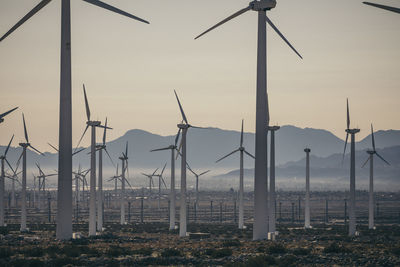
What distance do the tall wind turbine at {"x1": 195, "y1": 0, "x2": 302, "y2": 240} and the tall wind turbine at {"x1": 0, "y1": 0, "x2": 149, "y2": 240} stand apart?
10.5 metres

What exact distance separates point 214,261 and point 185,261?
1748 millimetres

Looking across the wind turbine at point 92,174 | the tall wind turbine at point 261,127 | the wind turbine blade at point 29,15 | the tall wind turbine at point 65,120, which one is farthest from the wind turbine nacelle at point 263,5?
the wind turbine at point 92,174

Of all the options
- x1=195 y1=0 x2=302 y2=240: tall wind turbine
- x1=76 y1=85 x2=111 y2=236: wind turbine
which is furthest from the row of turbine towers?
x1=76 y1=85 x2=111 y2=236: wind turbine

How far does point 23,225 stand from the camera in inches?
3472

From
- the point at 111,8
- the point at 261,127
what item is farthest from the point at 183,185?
the point at 111,8

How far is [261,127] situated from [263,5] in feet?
30.5

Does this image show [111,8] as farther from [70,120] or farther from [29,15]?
[70,120]

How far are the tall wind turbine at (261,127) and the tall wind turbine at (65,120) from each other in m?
10.5

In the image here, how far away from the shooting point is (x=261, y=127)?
52375 mm

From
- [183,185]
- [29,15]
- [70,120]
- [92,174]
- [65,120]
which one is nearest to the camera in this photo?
[29,15]

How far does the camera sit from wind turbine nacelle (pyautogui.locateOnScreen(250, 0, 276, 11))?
5372 cm

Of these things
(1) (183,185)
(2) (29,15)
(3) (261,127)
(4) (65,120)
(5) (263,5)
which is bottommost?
(1) (183,185)

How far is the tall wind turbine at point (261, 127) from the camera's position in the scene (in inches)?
2053

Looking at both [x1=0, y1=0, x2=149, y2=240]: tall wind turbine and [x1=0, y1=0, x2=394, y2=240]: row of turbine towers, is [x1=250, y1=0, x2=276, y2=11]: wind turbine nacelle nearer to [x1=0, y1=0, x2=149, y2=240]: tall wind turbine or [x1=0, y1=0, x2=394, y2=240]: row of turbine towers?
[x1=0, y1=0, x2=394, y2=240]: row of turbine towers
